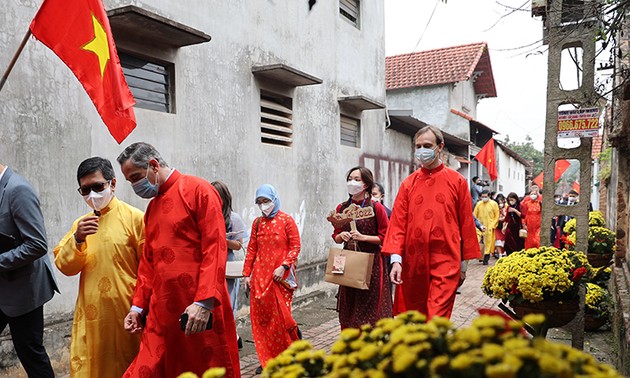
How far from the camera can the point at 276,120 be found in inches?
329

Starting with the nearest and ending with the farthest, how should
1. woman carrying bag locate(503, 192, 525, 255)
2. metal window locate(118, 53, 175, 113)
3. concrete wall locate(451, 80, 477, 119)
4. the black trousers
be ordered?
the black trousers → metal window locate(118, 53, 175, 113) → woman carrying bag locate(503, 192, 525, 255) → concrete wall locate(451, 80, 477, 119)

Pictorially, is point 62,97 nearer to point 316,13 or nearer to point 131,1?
point 131,1

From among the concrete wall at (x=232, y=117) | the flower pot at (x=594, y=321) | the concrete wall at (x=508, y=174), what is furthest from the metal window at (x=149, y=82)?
the concrete wall at (x=508, y=174)

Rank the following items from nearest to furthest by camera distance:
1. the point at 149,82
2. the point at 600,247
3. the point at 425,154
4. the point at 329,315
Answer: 1. the point at 425,154
2. the point at 149,82
3. the point at 600,247
4. the point at 329,315

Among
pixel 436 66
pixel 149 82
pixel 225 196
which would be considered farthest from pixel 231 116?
pixel 436 66

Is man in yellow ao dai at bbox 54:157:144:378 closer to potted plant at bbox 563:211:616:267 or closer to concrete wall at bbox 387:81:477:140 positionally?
potted plant at bbox 563:211:616:267

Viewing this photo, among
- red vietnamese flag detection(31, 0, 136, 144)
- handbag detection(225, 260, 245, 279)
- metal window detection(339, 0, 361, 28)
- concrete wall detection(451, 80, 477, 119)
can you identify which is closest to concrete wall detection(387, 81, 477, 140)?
concrete wall detection(451, 80, 477, 119)

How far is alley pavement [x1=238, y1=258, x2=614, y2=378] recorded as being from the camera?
18.6 ft

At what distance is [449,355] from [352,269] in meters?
3.68

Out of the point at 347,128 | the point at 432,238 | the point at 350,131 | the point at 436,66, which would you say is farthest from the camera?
the point at 436,66

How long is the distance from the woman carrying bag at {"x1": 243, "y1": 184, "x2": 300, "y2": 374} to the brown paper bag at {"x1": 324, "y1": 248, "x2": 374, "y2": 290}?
0.46m

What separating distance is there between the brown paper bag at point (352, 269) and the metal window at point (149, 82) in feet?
8.95

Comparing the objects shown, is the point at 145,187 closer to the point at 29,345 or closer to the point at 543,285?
the point at 29,345

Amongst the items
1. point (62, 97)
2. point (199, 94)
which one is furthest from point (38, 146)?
point (199, 94)
